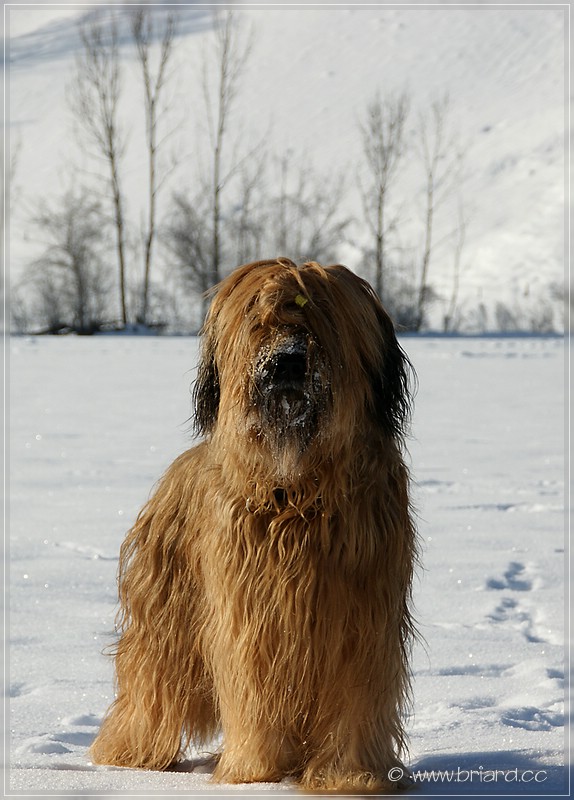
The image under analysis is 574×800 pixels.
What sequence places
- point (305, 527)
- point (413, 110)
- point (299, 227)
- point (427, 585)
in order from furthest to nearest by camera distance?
1. point (413, 110)
2. point (299, 227)
3. point (427, 585)
4. point (305, 527)

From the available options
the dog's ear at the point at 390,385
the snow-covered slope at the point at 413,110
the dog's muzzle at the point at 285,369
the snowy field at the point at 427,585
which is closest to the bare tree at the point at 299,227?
the snow-covered slope at the point at 413,110

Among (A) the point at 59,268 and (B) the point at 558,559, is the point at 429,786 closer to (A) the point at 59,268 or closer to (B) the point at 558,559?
(B) the point at 558,559

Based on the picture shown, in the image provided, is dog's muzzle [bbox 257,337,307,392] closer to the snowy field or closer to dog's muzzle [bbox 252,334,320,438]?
dog's muzzle [bbox 252,334,320,438]

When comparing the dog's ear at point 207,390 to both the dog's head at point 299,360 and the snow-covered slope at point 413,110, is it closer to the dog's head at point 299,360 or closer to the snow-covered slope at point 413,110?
the dog's head at point 299,360

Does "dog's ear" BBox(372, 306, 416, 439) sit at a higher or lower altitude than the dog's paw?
higher

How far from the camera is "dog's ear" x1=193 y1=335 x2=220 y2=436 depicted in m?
2.83

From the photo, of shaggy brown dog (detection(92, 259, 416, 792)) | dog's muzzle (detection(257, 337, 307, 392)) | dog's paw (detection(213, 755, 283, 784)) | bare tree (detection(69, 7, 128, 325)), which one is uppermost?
bare tree (detection(69, 7, 128, 325))

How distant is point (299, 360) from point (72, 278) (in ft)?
78.4

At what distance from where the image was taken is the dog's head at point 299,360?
8.13 feet

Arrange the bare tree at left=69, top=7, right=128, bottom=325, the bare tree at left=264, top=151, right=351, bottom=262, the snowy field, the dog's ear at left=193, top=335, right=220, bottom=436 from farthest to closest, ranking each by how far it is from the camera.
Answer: the bare tree at left=264, top=151, right=351, bottom=262 < the bare tree at left=69, top=7, right=128, bottom=325 < the snowy field < the dog's ear at left=193, top=335, right=220, bottom=436

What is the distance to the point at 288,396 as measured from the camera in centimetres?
247

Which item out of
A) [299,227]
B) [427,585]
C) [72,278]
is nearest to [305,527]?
[427,585]

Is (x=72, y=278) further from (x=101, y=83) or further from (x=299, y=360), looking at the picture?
(x=299, y=360)

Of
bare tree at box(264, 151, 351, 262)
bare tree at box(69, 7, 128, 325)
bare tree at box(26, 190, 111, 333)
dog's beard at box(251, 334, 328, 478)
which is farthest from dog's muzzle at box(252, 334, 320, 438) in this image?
bare tree at box(264, 151, 351, 262)
